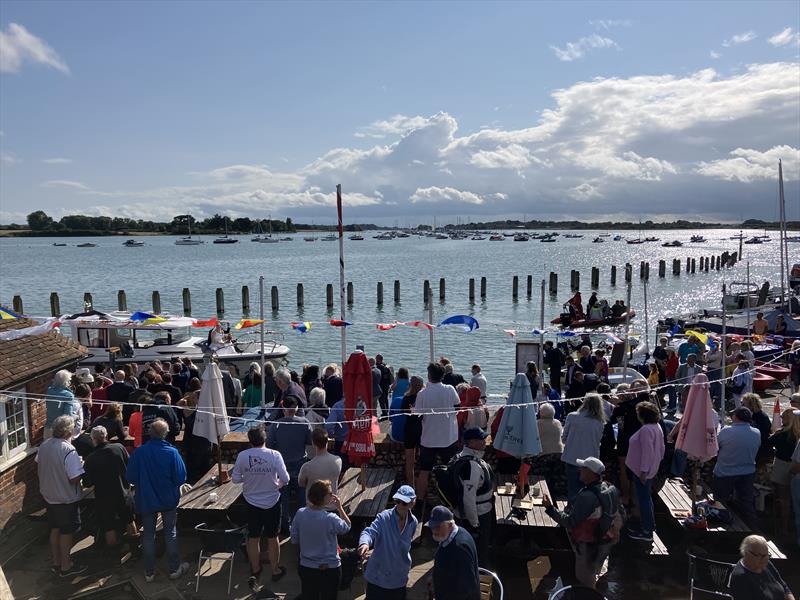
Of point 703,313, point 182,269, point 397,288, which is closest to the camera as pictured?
point 703,313

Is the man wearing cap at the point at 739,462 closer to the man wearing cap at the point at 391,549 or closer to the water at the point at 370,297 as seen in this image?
the man wearing cap at the point at 391,549

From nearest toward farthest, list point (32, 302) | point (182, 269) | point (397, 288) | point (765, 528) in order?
point (765, 528), point (397, 288), point (32, 302), point (182, 269)

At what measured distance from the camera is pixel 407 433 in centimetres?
749

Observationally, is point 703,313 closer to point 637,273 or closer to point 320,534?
point 320,534

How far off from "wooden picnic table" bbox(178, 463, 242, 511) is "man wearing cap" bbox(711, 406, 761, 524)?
561 cm

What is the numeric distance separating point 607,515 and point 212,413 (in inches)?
189

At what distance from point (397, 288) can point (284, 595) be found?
39.3 meters

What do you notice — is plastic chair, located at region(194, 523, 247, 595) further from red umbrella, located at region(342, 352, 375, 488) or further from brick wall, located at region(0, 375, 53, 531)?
brick wall, located at region(0, 375, 53, 531)

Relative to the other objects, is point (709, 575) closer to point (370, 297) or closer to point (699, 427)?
point (699, 427)

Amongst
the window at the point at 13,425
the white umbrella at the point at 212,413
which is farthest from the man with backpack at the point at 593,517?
the window at the point at 13,425

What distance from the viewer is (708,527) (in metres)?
6.52

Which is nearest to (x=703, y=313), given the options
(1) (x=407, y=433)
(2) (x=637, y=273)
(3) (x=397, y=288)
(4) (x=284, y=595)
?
(3) (x=397, y=288)

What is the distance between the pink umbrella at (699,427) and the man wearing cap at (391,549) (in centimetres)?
406

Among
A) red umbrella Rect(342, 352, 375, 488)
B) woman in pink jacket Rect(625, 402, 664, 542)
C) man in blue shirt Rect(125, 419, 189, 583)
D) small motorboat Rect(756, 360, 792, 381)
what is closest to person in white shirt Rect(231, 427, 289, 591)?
man in blue shirt Rect(125, 419, 189, 583)
